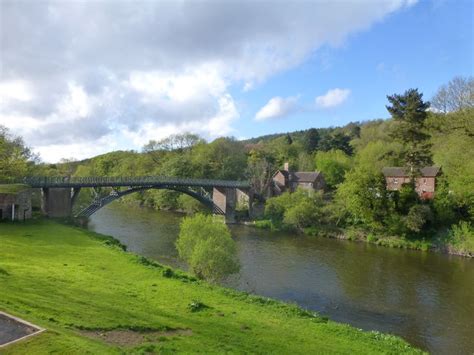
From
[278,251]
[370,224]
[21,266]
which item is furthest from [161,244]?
[370,224]

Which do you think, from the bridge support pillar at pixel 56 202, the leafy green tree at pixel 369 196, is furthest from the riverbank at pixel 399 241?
the bridge support pillar at pixel 56 202

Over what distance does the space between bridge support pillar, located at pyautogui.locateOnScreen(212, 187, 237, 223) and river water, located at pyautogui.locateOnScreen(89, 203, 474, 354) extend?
1185 centimetres

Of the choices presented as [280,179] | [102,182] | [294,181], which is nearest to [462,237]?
[294,181]

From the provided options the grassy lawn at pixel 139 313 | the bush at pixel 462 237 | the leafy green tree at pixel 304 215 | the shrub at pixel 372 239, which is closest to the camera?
the grassy lawn at pixel 139 313

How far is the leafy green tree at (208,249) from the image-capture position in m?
21.5

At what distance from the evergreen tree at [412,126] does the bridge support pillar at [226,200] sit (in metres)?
24.6

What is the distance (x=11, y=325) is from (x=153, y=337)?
372cm

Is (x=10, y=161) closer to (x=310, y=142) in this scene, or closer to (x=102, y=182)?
(x=102, y=182)

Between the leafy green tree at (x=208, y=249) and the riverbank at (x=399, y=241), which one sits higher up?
the leafy green tree at (x=208, y=249)

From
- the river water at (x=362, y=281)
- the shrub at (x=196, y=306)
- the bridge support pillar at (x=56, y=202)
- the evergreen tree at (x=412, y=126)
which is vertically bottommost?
the river water at (x=362, y=281)

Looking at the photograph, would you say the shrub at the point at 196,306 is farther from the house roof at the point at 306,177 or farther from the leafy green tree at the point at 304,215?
the house roof at the point at 306,177

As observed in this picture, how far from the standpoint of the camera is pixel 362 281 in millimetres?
26938

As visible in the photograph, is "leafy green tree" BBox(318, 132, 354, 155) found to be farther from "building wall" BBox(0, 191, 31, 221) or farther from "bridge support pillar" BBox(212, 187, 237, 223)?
"building wall" BBox(0, 191, 31, 221)

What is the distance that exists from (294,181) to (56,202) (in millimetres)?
38252
